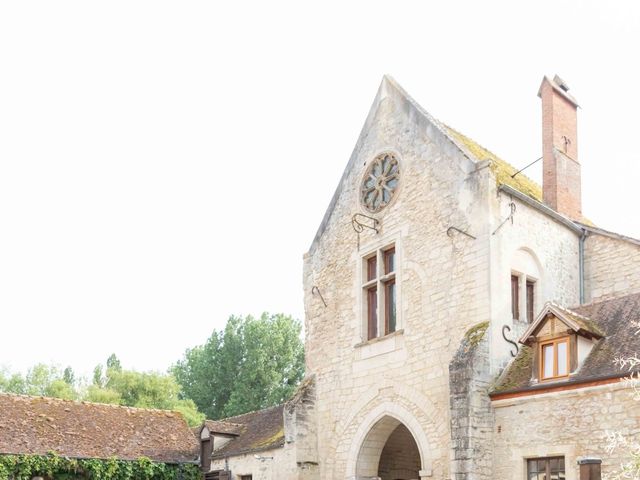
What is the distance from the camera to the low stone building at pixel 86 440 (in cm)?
1983

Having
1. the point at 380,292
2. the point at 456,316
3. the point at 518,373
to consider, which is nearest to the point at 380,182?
the point at 380,292

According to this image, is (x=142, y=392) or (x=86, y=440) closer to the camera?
(x=86, y=440)

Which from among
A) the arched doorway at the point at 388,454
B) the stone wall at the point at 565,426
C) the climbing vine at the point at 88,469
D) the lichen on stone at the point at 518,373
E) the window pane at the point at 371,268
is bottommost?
the climbing vine at the point at 88,469

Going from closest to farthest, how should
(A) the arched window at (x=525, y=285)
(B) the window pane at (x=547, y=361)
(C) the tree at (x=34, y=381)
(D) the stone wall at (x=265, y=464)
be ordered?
(B) the window pane at (x=547, y=361) < (A) the arched window at (x=525, y=285) < (D) the stone wall at (x=265, y=464) < (C) the tree at (x=34, y=381)

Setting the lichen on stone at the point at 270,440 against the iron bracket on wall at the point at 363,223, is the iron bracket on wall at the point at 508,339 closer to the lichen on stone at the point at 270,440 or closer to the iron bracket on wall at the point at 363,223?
the iron bracket on wall at the point at 363,223

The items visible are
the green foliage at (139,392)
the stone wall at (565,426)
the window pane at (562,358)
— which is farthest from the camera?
the green foliage at (139,392)

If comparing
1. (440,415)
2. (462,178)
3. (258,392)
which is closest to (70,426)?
(440,415)

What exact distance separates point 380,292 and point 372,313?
25.7 inches

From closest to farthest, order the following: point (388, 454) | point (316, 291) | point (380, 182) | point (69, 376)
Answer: point (380, 182) → point (388, 454) → point (316, 291) → point (69, 376)

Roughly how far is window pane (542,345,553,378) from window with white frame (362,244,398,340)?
13.0 ft

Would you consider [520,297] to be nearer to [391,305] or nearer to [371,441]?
[391,305]

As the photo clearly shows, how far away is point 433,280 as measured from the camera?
16.7 m

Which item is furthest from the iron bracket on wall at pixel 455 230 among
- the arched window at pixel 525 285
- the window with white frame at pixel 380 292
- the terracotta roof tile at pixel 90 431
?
the terracotta roof tile at pixel 90 431

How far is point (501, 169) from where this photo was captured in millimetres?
18172
